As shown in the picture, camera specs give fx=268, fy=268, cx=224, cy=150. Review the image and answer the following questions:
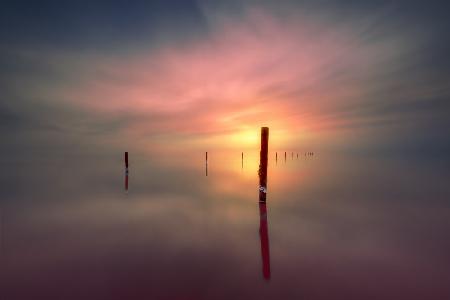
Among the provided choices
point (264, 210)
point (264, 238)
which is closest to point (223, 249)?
point (264, 238)

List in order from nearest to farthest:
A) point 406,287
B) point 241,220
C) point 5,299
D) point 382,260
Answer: point 5,299
point 406,287
point 382,260
point 241,220

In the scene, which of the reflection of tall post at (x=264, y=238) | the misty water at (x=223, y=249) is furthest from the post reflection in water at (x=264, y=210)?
the misty water at (x=223, y=249)

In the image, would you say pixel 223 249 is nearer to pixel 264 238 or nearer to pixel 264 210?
pixel 264 238

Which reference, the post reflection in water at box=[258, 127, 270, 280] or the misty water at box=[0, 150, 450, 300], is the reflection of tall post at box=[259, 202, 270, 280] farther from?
the misty water at box=[0, 150, 450, 300]

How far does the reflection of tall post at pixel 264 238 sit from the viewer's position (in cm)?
797

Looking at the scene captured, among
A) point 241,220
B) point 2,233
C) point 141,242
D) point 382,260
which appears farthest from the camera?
point 241,220

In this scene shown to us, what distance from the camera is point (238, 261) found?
845 centimetres

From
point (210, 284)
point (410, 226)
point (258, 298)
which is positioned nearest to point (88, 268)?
point (210, 284)

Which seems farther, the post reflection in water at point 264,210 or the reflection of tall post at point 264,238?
the post reflection in water at point 264,210

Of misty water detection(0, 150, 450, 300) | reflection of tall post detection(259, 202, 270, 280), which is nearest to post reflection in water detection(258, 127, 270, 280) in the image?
reflection of tall post detection(259, 202, 270, 280)

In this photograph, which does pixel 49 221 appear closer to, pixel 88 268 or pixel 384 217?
pixel 88 268

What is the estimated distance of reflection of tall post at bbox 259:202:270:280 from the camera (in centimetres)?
797

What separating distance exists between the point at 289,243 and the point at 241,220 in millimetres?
3575

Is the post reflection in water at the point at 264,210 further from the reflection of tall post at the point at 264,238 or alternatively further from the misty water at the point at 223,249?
the misty water at the point at 223,249
